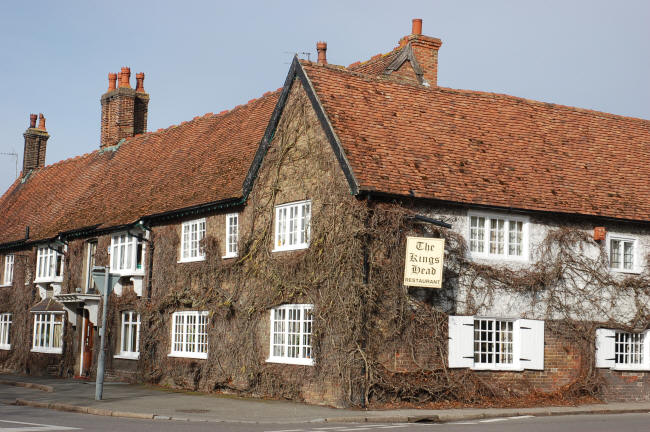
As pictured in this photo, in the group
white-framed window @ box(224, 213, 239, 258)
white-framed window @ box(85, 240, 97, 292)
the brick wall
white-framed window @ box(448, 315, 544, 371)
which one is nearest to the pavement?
the brick wall

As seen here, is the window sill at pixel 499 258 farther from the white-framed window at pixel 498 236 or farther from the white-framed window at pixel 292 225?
the white-framed window at pixel 292 225

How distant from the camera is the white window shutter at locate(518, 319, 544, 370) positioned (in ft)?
73.1

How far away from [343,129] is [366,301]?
4.24 m

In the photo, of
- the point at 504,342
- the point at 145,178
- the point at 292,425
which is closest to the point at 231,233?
the point at 145,178

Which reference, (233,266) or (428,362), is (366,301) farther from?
(233,266)

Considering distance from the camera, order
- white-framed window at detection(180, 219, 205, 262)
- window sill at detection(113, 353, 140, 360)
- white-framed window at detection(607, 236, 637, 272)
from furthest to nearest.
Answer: window sill at detection(113, 353, 140, 360) → white-framed window at detection(180, 219, 205, 262) → white-framed window at detection(607, 236, 637, 272)

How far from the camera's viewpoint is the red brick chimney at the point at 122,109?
37812mm

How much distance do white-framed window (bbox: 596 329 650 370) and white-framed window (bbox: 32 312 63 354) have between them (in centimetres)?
1884

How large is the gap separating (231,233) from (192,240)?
78.0 inches

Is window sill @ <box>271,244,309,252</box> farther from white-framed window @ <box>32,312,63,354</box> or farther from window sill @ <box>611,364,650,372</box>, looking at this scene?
white-framed window @ <box>32,312,63,354</box>

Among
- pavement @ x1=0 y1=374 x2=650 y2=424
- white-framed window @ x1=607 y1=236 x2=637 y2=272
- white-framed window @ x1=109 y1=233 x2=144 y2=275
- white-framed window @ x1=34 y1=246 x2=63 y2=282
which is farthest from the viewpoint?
white-framed window @ x1=34 y1=246 x2=63 y2=282

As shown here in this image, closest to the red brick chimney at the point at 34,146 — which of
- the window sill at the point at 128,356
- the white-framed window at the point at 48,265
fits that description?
the white-framed window at the point at 48,265

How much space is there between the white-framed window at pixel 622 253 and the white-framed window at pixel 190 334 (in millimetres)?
11117

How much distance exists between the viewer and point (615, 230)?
79.5ft
